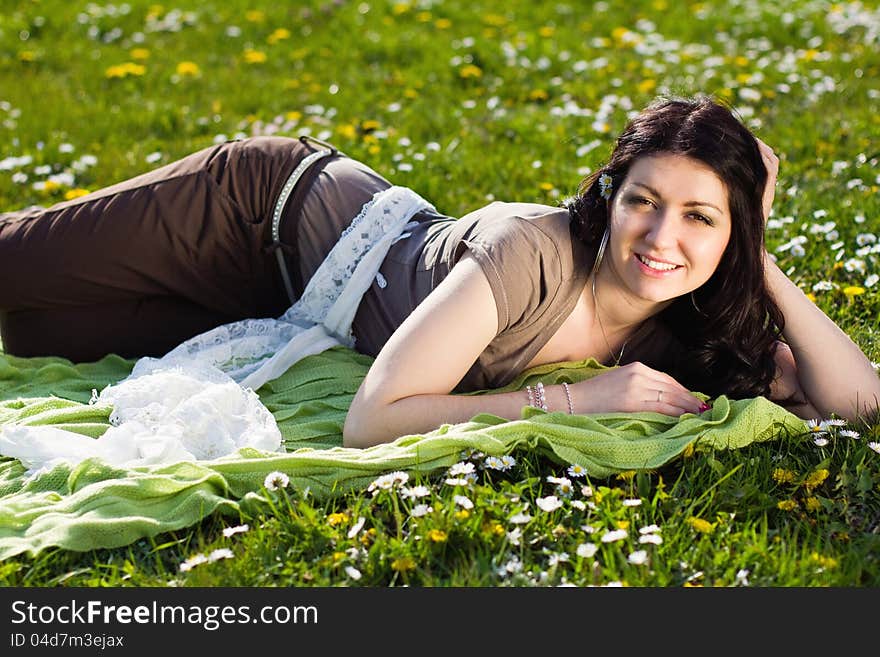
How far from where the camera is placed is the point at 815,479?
285cm

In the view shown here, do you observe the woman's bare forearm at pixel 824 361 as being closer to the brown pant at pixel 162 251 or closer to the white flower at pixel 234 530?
the brown pant at pixel 162 251

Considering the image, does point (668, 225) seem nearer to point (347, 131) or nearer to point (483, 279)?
point (483, 279)

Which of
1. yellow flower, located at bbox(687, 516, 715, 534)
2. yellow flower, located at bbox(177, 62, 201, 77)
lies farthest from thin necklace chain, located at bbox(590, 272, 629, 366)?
yellow flower, located at bbox(177, 62, 201, 77)

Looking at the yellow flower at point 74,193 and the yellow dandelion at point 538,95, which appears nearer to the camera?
the yellow flower at point 74,193

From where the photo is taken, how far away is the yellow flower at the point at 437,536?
8.32 ft

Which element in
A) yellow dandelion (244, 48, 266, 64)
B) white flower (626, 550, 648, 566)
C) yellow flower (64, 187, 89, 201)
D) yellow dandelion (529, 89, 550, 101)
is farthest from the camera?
yellow dandelion (244, 48, 266, 64)

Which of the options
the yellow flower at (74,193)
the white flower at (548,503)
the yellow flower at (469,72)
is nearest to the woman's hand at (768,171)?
the white flower at (548,503)

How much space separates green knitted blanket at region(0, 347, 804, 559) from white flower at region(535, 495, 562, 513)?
0.21m

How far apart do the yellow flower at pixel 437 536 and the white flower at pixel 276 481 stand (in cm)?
42

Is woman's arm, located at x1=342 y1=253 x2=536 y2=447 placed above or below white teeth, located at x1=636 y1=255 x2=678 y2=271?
below

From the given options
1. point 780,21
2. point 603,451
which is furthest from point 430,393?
point 780,21

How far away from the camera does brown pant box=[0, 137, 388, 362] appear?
366 cm

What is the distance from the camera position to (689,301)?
330 cm

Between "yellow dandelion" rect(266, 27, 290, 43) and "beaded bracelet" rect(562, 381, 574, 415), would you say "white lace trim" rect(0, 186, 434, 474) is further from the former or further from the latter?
"yellow dandelion" rect(266, 27, 290, 43)
